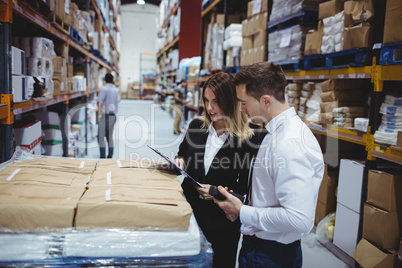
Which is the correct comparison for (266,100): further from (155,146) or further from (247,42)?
(155,146)

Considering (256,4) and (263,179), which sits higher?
(256,4)

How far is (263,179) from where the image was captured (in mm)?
1404

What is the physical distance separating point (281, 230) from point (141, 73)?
82.5 feet

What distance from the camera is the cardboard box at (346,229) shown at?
305 centimetres

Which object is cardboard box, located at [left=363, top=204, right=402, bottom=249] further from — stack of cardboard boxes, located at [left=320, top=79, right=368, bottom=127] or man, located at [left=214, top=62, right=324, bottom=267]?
man, located at [left=214, top=62, right=324, bottom=267]

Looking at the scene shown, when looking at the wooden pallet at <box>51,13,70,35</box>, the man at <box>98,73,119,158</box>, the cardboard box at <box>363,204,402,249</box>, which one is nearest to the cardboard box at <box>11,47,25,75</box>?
the wooden pallet at <box>51,13,70,35</box>

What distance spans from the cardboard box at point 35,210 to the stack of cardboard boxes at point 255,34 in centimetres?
389

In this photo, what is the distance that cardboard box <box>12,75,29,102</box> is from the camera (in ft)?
8.10

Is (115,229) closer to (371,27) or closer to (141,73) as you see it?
(371,27)

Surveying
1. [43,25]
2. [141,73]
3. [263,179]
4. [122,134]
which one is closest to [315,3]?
[43,25]

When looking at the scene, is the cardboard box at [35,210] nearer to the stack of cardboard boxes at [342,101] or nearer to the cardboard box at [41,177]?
the cardboard box at [41,177]

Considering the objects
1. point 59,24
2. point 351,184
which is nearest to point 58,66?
point 59,24

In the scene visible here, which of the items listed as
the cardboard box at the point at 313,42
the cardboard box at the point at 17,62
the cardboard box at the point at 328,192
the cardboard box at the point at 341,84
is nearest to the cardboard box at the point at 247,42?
the cardboard box at the point at 313,42

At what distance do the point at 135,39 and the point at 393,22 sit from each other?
2471 cm
